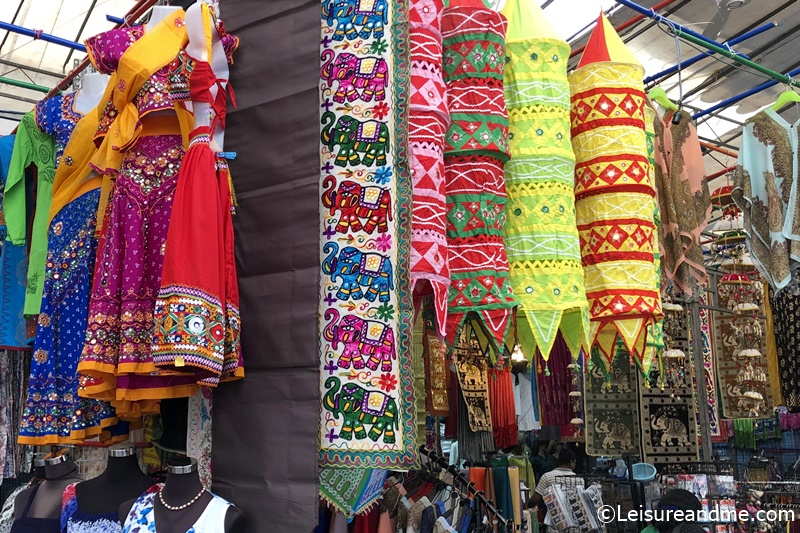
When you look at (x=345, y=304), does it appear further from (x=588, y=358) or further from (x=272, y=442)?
(x=588, y=358)

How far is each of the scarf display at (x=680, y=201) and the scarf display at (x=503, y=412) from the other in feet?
11.2

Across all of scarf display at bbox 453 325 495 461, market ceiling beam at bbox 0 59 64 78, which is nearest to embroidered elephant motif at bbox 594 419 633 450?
scarf display at bbox 453 325 495 461

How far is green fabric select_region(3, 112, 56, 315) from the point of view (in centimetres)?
307

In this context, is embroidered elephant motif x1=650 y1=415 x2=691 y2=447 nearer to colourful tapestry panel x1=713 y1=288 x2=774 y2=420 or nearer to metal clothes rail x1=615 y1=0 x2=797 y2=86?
colourful tapestry panel x1=713 y1=288 x2=774 y2=420

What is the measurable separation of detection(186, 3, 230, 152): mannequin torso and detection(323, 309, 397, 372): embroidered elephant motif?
670 mm

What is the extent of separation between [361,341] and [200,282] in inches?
17.8

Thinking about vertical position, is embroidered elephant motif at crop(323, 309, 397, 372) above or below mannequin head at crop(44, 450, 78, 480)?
above

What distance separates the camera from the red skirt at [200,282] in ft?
6.01

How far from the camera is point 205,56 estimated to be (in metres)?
2.18

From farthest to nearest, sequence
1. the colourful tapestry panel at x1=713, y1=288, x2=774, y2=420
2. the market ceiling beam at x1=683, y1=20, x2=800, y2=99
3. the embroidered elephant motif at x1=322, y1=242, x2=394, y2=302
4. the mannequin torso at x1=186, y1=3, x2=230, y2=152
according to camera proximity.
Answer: the market ceiling beam at x1=683, y1=20, x2=800, y2=99 → the colourful tapestry panel at x1=713, y1=288, x2=774, y2=420 → the mannequin torso at x1=186, y1=3, x2=230, y2=152 → the embroidered elephant motif at x1=322, y1=242, x2=394, y2=302

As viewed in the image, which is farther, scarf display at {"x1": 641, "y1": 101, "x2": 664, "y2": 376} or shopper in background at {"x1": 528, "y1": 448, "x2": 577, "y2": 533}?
shopper in background at {"x1": 528, "y1": 448, "x2": 577, "y2": 533}

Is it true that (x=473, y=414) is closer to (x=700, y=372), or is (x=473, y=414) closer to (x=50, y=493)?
(x=700, y=372)

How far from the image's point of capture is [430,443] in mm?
5855

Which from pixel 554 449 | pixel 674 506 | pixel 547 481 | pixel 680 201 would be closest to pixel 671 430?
pixel 674 506
